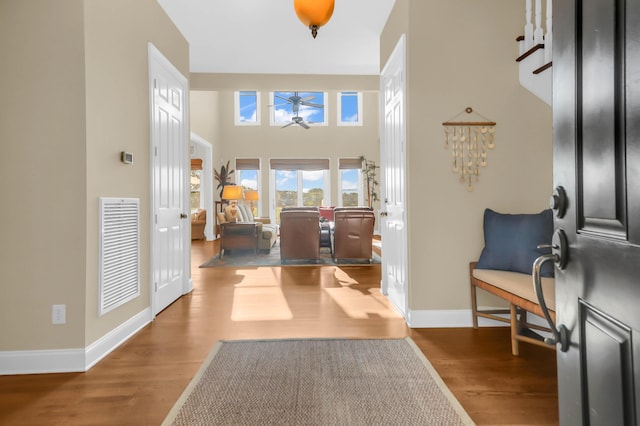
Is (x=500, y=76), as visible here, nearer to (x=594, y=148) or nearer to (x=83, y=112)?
(x=594, y=148)

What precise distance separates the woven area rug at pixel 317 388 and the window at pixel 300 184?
8.64m

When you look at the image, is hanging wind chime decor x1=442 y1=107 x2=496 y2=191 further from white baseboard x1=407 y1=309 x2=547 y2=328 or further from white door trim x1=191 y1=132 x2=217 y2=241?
white door trim x1=191 y1=132 x2=217 y2=241

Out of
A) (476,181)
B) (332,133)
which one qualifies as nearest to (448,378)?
(476,181)

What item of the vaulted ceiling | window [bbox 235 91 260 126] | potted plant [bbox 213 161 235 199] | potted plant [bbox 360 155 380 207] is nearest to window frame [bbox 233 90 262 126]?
window [bbox 235 91 260 126]

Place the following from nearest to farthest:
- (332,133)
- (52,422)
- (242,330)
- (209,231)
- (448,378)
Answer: (52,422) → (448,378) → (242,330) → (209,231) → (332,133)

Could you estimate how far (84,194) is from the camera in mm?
2199

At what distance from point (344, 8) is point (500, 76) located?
172 centimetres

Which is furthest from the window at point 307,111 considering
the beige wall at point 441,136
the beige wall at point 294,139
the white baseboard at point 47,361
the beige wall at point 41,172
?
the white baseboard at point 47,361

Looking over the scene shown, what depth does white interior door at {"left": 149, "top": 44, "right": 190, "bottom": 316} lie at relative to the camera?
10.4 feet

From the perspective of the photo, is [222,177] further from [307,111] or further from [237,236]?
[237,236]

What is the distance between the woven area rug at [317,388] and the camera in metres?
1.69

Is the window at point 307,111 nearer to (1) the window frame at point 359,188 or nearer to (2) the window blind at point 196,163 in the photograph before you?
(1) the window frame at point 359,188

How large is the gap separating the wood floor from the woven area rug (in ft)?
0.40

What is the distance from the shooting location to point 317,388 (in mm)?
1943
